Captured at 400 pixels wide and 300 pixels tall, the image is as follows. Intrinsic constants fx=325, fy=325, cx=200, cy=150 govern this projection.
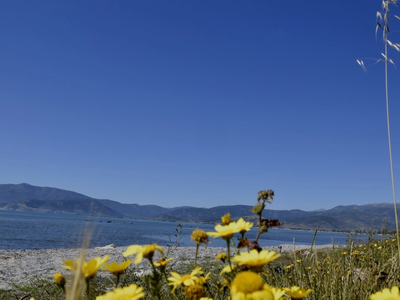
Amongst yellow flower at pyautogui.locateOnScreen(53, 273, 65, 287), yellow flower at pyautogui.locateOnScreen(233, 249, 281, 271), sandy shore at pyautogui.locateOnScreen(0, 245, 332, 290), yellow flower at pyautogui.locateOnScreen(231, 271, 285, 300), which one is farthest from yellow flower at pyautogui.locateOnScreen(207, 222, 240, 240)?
sandy shore at pyautogui.locateOnScreen(0, 245, 332, 290)

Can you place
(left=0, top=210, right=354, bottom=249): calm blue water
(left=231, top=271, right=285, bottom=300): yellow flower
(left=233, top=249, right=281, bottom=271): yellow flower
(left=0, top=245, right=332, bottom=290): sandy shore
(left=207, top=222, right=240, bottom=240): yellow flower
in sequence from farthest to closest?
1. (left=0, top=210, right=354, bottom=249): calm blue water
2. (left=0, top=245, right=332, bottom=290): sandy shore
3. (left=207, top=222, right=240, bottom=240): yellow flower
4. (left=233, top=249, right=281, bottom=271): yellow flower
5. (left=231, top=271, right=285, bottom=300): yellow flower

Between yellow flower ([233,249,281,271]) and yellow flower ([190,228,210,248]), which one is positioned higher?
yellow flower ([190,228,210,248])

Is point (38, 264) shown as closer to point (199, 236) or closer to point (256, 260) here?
point (199, 236)

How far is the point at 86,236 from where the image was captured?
821mm

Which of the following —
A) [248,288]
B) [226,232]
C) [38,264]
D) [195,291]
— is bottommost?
[38,264]

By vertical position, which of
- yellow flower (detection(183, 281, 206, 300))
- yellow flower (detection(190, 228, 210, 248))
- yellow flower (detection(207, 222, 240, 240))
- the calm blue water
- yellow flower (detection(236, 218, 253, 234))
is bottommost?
the calm blue water

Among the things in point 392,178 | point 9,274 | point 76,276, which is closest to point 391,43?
point 392,178

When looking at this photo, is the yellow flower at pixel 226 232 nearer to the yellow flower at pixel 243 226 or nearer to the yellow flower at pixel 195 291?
the yellow flower at pixel 243 226

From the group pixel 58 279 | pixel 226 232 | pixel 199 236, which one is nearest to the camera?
pixel 226 232

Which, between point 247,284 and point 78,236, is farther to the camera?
point 78,236

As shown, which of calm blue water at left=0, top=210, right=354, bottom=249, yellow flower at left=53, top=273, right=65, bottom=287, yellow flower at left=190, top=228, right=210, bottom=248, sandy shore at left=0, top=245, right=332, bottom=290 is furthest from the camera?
calm blue water at left=0, top=210, right=354, bottom=249

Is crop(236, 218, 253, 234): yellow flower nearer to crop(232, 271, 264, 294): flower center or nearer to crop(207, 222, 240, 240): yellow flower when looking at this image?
crop(207, 222, 240, 240): yellow flower

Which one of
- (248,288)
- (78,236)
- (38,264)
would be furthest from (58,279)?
(38,264)

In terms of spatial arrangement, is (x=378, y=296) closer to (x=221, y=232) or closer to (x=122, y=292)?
(x=221, y=232)
